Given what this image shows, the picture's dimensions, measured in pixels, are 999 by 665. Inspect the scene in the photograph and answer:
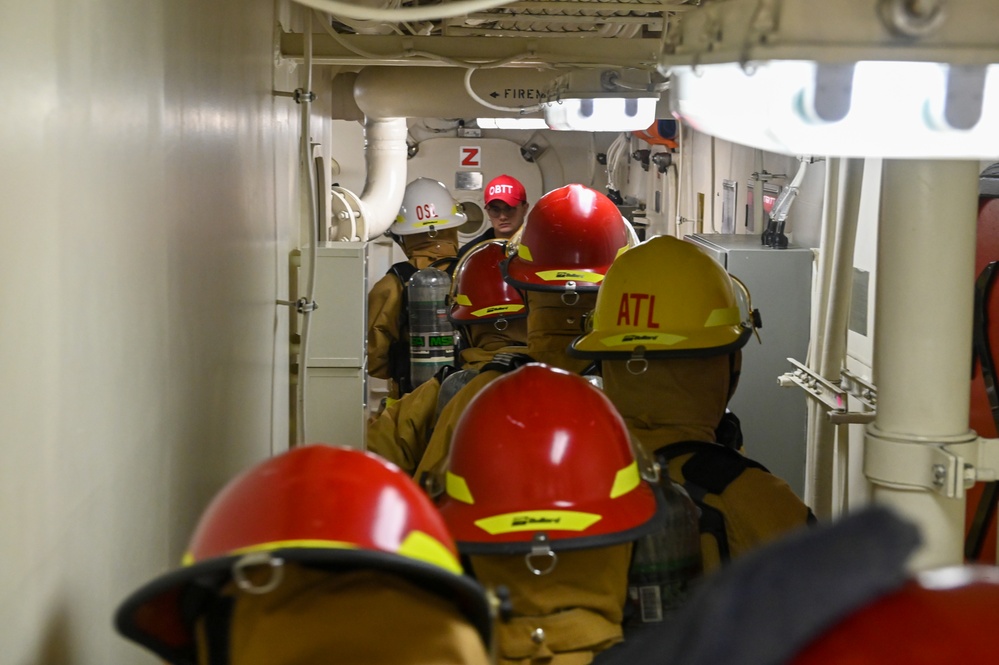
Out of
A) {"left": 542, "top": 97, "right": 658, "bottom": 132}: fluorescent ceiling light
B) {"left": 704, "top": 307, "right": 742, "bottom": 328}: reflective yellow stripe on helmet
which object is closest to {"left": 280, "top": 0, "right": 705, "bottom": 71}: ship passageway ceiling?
{"left": 542, "top": 97, "right": 658, "bottom": 132}: fluorescent ceiling light

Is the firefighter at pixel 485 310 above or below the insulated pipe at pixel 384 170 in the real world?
below

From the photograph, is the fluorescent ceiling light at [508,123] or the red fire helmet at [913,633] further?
the fluorescent ceiling light at [508,123]

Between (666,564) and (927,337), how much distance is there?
2.51 feet

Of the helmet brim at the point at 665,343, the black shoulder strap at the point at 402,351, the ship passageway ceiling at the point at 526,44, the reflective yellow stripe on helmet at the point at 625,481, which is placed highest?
the ship passageway ceiling at the point at 526,44

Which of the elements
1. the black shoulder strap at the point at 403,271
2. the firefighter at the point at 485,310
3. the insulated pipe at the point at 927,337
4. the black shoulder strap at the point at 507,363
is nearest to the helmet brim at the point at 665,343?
the black shoulder strap at the point at 507,363

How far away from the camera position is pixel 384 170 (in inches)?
277

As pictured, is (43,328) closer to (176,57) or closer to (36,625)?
(36,625)

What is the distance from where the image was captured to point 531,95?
4555mm

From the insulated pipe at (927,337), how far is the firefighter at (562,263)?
2.03m

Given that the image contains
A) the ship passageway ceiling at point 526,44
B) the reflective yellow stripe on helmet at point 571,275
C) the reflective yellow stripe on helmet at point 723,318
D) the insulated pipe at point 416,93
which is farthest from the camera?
the insulated pipe at point 416,93

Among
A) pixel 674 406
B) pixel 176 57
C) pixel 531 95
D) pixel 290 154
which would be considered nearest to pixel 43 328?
pixel 176 57

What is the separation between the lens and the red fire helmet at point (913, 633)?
68 cm

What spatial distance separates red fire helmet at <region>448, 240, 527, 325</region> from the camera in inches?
172

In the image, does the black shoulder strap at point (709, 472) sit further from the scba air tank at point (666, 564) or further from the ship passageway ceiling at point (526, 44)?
the ship passageway ceiling at point (526, 44)
